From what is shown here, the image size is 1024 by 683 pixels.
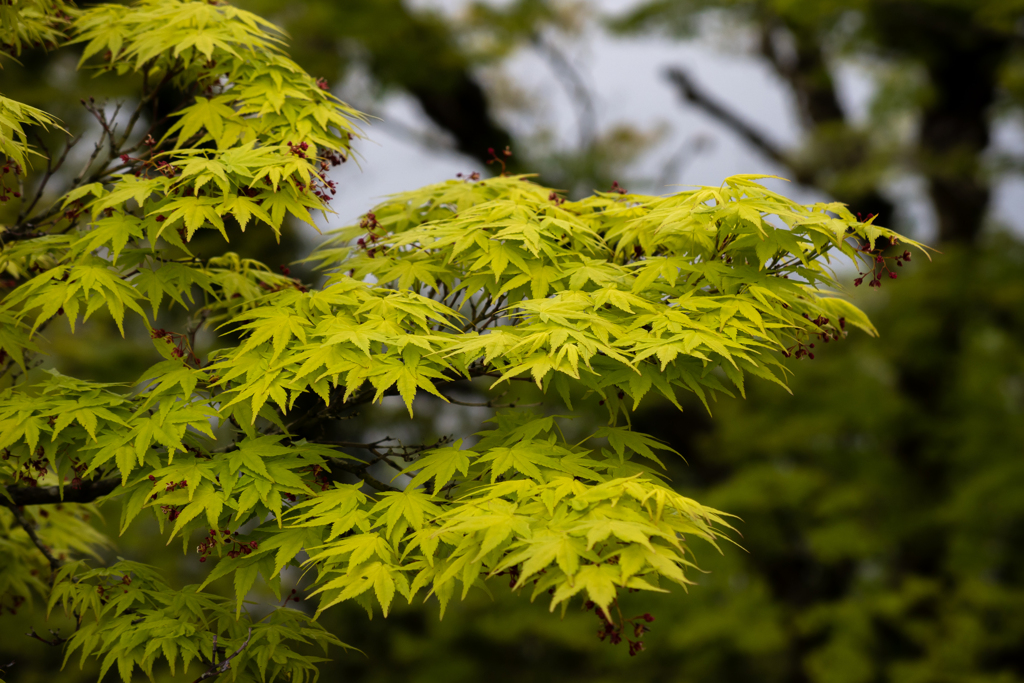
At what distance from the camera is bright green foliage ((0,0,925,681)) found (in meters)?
2.50

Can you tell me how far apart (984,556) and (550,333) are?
382 inches

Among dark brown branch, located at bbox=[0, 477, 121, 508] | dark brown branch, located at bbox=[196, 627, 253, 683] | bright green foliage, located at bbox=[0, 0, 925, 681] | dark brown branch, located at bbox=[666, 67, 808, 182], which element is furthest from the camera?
dark brown branch, located at bbox=[666, 67, 808, 182]

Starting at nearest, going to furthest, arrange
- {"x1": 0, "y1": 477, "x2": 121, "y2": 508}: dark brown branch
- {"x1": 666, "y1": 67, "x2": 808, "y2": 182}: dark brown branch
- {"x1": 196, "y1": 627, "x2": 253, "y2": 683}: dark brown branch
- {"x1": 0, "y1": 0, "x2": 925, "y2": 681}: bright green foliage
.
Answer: {"x1": 0, "y1": 0, "x2": 925, "y2": 681}: bright green foliage, {"x1": 196, "y1": 627, "x2": 253, "y2": 683}: dark brown branch, {"x1": 0, "y1": 477, "x2": 121, "y2": 508}: dark brown branch, {"x1": 666, "y1": 67, "x2": 808, "y2": 182}: dark brown branch

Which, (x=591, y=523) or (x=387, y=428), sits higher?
(x=591, y=523)

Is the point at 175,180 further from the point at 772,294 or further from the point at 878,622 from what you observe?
the point at 878,622

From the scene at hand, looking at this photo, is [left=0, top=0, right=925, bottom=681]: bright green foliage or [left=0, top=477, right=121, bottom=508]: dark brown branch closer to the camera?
[left=0, top=0, right=925, bottom=681]: bright green foliage

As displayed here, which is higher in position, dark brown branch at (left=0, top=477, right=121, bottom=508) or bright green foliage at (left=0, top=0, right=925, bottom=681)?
bright green foliage at (left=0, top=0, right=925, bottom=681)

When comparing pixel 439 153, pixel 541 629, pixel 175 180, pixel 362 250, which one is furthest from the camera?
pixel 439 153

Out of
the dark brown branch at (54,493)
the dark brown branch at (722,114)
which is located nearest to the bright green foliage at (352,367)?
the dark brown branch at (54,493)

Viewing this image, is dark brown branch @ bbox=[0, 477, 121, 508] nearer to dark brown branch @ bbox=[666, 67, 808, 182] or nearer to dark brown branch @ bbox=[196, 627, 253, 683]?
dark brown branch @ bbox=[196, 627, 253, 683]

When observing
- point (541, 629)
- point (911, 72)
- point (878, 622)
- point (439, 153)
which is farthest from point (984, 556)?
point (439, 153)

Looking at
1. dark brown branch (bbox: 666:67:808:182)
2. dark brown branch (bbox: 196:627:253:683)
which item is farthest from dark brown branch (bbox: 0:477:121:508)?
dark brown branch (bbox: 666:67:808:182)

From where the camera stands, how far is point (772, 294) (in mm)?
2771

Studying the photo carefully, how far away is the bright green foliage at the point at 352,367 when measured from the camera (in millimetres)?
2496
